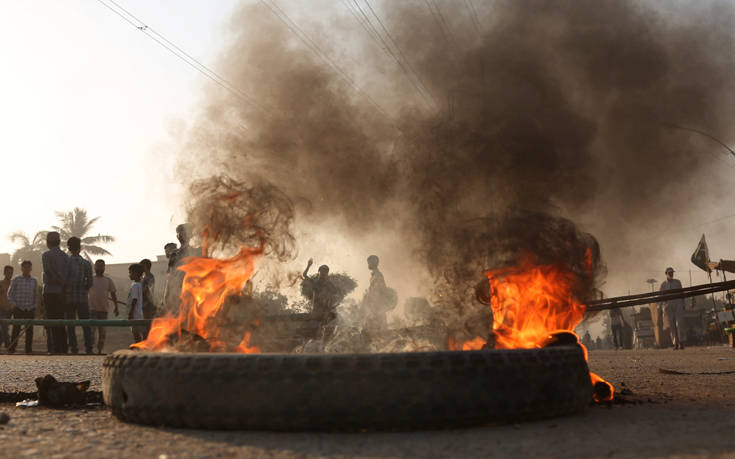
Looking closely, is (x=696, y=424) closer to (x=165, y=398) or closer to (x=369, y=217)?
(x=165, y=398)

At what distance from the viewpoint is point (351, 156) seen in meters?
8.19

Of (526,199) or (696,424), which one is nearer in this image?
(696,424)

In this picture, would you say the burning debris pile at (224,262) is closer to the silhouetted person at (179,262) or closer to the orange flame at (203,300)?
the orange flame at (203,300)

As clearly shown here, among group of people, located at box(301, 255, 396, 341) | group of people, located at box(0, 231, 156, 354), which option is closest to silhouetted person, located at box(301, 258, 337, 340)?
group of people, located at box(301, 255, 396, 341)

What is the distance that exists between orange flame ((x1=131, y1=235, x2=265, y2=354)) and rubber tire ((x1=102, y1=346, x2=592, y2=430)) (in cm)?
125

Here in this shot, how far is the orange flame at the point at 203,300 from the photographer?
4539 millimetres

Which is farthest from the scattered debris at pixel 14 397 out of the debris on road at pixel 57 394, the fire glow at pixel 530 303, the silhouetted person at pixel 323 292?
the silhouetted person at pixel 323 292

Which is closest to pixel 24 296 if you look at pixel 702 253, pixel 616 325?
pixel 702 253

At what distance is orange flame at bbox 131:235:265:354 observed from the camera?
4.54 metres

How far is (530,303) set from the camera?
469 centimetres

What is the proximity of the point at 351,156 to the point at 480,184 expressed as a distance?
6.94ft

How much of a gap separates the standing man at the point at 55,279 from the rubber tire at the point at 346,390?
8536 millimetres

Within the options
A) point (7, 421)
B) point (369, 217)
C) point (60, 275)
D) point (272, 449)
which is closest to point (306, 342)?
point (369, 217)

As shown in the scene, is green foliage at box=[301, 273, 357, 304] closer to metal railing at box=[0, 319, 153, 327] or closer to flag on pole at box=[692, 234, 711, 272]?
metal railing at box=[0, 319, 153, 327]
